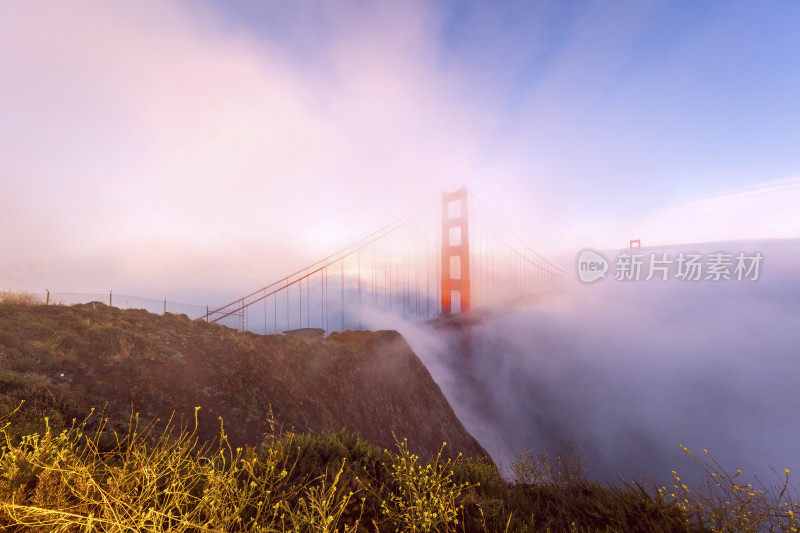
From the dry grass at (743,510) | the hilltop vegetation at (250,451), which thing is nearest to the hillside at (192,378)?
the hilltop vegetation at (250,451)

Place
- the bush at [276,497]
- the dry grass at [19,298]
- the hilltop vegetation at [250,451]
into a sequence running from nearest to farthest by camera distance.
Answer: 1. the bush at [276,497]
2. the hilltop vegetation at [250,451]
3. the dry grass at [19,298]

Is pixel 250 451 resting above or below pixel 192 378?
above

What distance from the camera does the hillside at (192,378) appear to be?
27.9 feet

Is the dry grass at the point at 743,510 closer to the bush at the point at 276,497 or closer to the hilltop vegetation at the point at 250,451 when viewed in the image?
the hilltop vegetation at the point at 250,451

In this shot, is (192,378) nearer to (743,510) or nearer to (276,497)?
(276,497)

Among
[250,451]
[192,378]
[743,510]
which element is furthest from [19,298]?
[743,510]

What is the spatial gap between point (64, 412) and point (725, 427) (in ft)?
305

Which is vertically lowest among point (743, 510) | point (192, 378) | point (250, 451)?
point (192, 378)

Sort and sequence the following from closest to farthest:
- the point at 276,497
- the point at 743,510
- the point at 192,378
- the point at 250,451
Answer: the point at 743,510
the point at 276,497
the point at 250,451
the point at 192,378

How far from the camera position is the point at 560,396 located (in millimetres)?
49469

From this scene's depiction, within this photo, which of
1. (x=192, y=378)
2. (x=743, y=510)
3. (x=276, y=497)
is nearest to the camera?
(x=743, y=510)

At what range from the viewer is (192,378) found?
11.4m

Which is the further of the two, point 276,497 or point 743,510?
point 276,497

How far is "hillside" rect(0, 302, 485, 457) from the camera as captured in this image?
Answer: 334 inches
